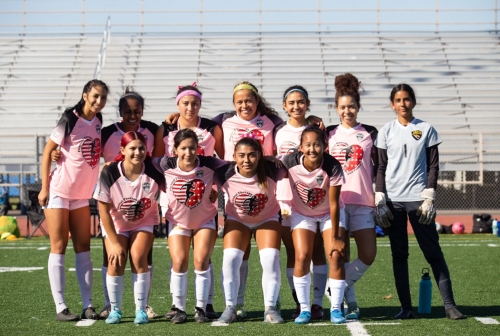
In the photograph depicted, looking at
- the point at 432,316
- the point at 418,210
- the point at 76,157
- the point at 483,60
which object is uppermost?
the point at 483,60

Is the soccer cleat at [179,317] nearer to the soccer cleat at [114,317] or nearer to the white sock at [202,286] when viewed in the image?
the white sock at [202,286]

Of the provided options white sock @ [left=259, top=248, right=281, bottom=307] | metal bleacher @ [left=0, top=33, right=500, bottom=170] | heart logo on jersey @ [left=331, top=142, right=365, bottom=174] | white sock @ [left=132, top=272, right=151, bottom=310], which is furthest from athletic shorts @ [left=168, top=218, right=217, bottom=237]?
metal bleacher @ [left=0, top=33, right=500, bottom=170]

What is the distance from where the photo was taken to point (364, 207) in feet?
20.4

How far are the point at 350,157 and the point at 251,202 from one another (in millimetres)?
821

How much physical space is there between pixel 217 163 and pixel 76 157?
3.45 feet

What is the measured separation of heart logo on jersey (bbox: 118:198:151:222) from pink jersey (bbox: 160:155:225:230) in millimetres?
187

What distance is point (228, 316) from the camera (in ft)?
19.6

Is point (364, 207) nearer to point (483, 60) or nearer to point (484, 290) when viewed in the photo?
point (484, 290)

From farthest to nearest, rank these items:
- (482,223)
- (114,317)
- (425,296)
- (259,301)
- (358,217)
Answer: (482,223) → (259,301) → (425,296) → (358,217) → (114,317)

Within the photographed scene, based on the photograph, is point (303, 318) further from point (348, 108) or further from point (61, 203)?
point (61, 203)

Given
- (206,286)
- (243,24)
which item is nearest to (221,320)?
(206,286)

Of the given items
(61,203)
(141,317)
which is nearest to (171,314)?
(141,317)

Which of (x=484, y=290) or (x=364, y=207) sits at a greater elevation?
(x=364, y=207)

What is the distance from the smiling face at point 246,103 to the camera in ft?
21.1
